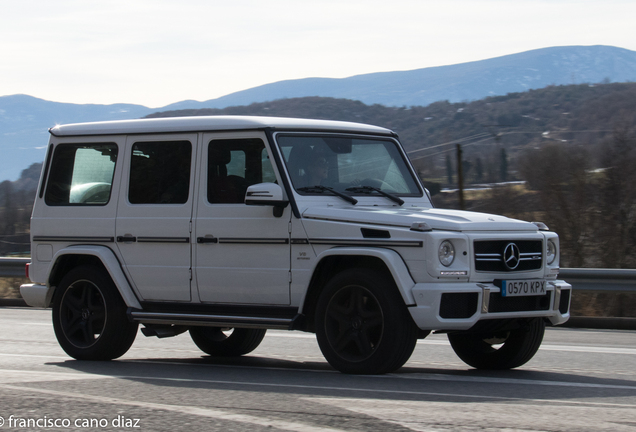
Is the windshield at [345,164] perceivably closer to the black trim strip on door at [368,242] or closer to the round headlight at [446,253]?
the black trim strip on door at [368,242]

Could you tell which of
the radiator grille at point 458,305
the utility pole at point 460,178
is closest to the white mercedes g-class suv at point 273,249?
the radiator grille at point 458,305

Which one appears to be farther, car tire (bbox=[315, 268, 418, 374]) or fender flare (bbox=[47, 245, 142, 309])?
fender flare (bbox=[47, 245, 142, 309])

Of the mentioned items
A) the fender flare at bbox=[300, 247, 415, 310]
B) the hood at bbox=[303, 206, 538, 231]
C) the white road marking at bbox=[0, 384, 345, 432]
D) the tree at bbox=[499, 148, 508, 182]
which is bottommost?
the white road marking at bbox=[0, 384, 345, 432]

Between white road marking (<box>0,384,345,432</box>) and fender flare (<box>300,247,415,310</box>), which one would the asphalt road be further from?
fender flare (<box>300,247,415,310</box>)

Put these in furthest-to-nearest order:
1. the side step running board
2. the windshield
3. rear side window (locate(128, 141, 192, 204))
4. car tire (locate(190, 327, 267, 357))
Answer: car tire (locate(190, 327, 267, 357)), rear side window (locate(128, 141, 192, 204)), the windshield, the side step running board

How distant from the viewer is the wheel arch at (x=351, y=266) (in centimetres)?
648

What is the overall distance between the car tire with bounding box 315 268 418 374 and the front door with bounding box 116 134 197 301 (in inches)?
61.5

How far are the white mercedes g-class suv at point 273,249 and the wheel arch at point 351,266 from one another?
1 cm

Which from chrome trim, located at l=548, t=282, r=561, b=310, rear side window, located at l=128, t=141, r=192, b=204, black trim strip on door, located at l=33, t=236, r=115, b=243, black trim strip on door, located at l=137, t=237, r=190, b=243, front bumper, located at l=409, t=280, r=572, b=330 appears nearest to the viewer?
front bumper, located at l=409, t=280, r=572, b=330

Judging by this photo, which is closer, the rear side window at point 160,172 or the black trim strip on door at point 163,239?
Result: the black trim strip on door at point 163,239

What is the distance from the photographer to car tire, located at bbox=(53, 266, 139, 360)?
322 inches

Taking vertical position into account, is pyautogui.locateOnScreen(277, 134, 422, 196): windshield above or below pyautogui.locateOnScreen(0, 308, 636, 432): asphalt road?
above

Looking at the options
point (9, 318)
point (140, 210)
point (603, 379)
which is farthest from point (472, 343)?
point (9, 318)

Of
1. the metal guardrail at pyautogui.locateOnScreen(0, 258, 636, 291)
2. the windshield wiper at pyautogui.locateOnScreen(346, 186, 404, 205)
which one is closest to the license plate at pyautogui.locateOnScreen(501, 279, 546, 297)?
the windshield wiper at pyautogui.locateOnScreen(346, 186, 404, 205)
